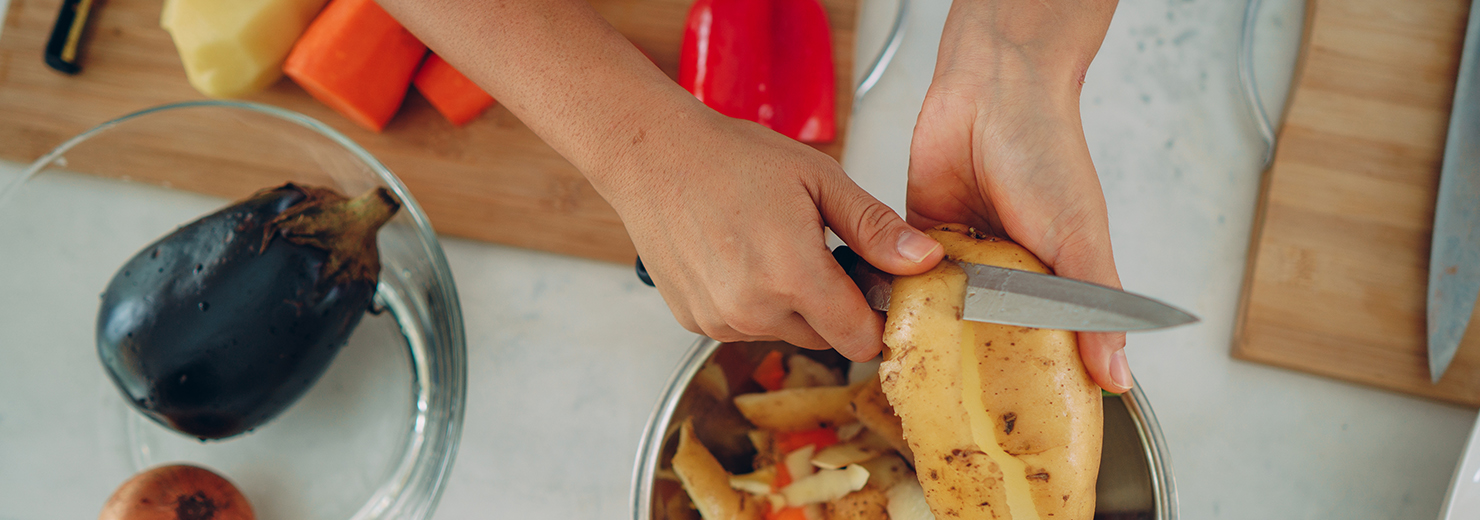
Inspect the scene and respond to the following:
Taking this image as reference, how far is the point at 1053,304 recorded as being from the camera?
72 cm

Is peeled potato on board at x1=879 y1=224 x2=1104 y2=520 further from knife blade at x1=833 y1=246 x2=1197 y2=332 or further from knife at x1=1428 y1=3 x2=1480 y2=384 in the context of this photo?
knife at x1=1428 y1=3 x2=1480 y2=384

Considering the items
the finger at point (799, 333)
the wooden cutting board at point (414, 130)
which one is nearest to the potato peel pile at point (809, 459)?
the finger at point (799, 333)

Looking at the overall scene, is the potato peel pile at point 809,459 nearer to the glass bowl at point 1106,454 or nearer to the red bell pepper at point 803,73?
the glass bowl at point 1106,454

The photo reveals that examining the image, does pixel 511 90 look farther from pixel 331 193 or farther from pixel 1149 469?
pixel 1149 469

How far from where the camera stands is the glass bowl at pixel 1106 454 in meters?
0.90

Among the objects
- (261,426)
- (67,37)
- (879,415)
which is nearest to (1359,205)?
(879,415)

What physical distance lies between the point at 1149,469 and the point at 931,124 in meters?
0.55

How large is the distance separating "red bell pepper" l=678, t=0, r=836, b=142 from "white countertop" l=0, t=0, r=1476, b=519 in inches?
4.9

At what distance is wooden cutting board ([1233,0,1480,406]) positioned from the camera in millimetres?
1208

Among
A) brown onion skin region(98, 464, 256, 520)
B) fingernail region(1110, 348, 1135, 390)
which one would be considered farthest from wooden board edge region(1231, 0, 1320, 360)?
brown onion skin region(98, 464, 256, 520)

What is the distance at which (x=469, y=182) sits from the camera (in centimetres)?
135

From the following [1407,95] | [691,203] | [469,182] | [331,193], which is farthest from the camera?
[469,182]

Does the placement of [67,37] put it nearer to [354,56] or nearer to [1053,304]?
[354,56]

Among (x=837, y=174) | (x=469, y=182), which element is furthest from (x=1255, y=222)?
(x=469, y=182)
